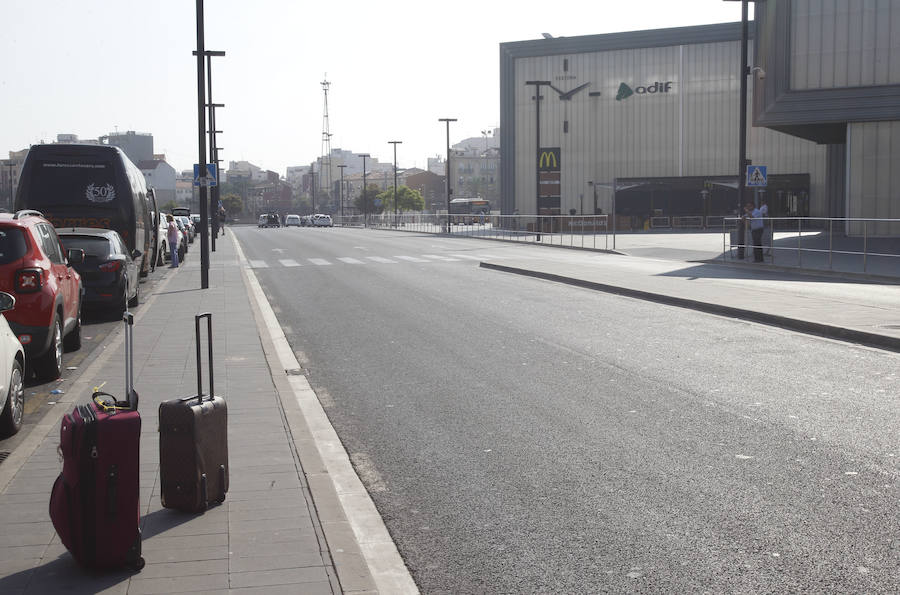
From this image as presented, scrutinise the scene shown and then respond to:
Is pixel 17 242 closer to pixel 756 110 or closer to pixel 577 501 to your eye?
pixel 577 501

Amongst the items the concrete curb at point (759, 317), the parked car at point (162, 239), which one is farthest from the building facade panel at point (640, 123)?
the concrete curb at point (759, 317)

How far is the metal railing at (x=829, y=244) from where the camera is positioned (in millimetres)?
23219

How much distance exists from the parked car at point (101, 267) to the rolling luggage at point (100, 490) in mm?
11751

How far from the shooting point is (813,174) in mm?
69250

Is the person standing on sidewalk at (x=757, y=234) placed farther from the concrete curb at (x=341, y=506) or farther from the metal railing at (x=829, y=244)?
the concrete curb at (x=341, y=506)

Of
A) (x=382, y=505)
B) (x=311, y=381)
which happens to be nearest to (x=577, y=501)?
(x=382, y=505)

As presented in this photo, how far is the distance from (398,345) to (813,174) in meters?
62.8

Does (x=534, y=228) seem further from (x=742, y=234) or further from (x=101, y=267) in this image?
(x=101, y=267)

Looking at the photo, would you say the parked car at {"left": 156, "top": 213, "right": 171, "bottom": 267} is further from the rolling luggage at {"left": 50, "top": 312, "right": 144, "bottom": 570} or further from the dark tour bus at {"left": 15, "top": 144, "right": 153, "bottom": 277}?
the rolling luggage at {"left": 50, "top": 312, "right": 144, "bottom": 570}

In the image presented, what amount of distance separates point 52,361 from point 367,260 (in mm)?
23092

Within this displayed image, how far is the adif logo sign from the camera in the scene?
2830 inches

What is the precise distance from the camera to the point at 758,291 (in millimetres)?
19500

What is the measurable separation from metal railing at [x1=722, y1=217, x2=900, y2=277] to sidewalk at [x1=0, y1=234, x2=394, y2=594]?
684 inches

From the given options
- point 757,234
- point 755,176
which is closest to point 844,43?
point 755,176
